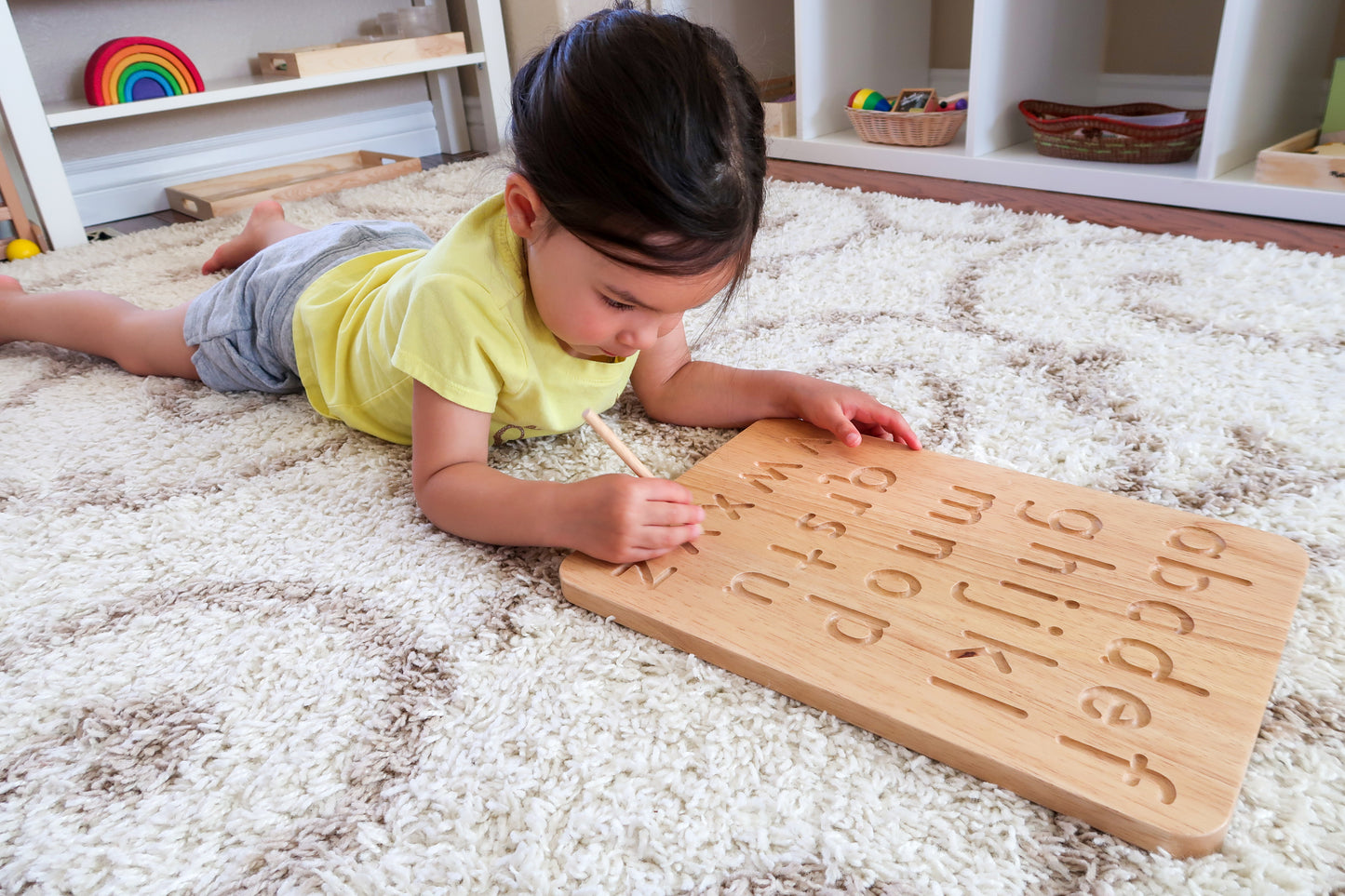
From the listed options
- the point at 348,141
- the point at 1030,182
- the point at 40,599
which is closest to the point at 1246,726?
the point at 40,599

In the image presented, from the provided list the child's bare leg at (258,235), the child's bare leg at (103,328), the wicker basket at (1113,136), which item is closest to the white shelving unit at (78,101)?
the child's bare leg at (258,235)

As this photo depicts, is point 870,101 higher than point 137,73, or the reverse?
point 137,73

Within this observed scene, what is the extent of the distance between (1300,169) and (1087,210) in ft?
0.85

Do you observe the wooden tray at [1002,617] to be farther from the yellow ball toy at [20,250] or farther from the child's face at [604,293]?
the yellow ball toy at [20,250]

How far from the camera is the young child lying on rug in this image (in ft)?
1.77

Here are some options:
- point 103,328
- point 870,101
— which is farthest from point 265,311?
point 870,101

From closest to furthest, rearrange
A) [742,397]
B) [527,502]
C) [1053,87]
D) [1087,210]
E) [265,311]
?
1. [527,502]
2. [742,397]
3. [265,311]
4. [1087,210]
5. [1053,87]

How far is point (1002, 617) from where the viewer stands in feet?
1.74

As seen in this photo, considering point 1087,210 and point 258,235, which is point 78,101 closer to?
point 258,235

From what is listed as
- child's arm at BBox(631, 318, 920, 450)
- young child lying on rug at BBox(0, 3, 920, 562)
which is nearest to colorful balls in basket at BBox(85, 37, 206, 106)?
young child lying on rug at BBox(0, 3, 920, 562)

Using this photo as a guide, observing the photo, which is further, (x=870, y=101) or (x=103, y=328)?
(x=870, y=101)

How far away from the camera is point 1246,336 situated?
0.90m

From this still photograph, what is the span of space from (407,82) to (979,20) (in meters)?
1.39

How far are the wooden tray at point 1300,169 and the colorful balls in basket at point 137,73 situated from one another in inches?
69.7
